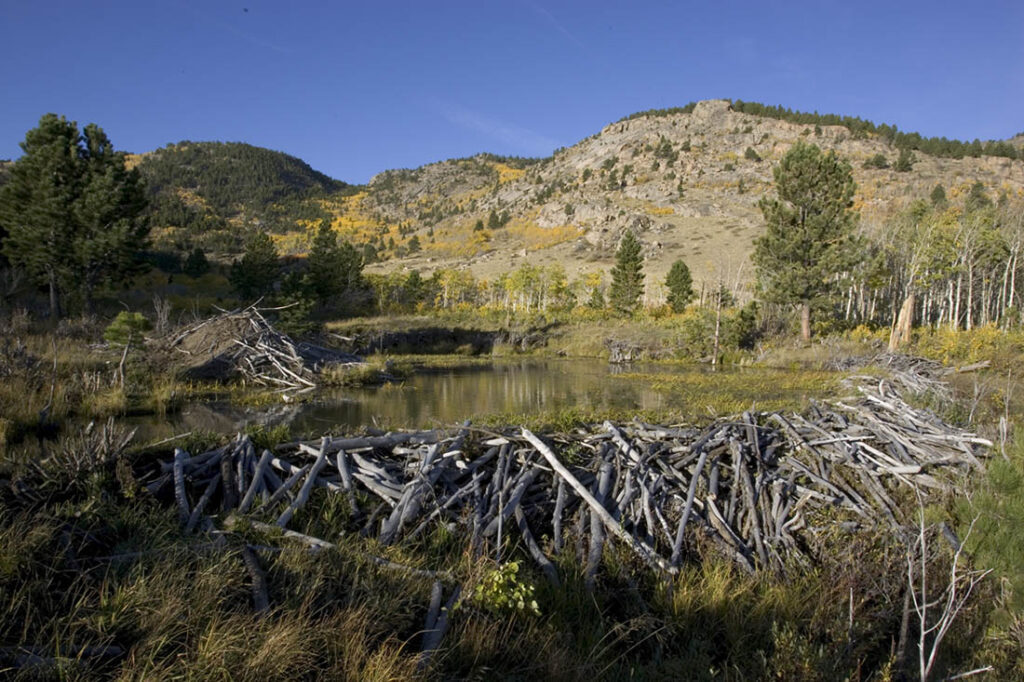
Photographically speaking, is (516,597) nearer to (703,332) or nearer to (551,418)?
(551,418)

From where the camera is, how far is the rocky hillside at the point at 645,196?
286 ft

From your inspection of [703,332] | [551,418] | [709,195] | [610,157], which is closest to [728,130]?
[610,157]

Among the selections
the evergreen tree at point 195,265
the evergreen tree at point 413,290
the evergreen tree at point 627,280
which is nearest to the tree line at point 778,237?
the evergreen tree at point 413,290

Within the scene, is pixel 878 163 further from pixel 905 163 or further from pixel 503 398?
pixel 503 398

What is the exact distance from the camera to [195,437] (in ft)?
21.6

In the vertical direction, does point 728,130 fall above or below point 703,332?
above

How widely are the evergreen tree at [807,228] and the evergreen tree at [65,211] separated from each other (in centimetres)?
3869

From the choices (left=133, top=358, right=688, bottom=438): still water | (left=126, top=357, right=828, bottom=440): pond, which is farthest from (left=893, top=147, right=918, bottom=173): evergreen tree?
(left=133, top=358, right=688, bottom=438): still water

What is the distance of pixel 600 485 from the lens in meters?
6.00

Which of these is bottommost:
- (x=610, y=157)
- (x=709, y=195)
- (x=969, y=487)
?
(x=969, y=487)

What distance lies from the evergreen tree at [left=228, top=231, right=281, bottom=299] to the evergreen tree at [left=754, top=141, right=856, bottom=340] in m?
39.1

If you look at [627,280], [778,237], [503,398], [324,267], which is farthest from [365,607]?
[627,280]

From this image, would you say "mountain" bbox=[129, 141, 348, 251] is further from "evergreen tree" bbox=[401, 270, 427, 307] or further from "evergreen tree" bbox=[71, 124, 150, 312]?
"evergreen tree" bbox=[71, 124, 150, 312]

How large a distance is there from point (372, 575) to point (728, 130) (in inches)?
6707
